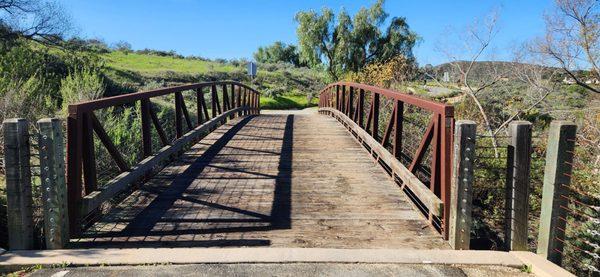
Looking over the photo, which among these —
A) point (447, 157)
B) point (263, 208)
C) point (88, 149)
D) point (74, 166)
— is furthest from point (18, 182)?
point (447, 157)

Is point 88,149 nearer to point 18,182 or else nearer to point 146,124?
point 18,182

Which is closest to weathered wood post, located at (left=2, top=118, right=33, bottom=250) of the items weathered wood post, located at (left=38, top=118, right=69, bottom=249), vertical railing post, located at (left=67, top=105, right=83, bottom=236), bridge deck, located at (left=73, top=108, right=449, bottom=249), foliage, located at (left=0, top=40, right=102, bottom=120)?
weathered wood post, located at (left=38, top=118, right=69, bottom=249)

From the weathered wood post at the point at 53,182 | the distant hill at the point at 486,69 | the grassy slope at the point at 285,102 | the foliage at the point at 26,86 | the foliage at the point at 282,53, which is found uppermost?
the foliage at the point at 282,53

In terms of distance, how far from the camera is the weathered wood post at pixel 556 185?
3357 millimetres

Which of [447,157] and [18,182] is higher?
[447,157]

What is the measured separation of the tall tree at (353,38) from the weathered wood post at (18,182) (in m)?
33.7

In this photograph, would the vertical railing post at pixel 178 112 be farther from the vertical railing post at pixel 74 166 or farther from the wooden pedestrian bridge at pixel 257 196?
the vertical railing post at pixel 74 166

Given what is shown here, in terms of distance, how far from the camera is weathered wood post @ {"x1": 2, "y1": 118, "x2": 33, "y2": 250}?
11.1ft

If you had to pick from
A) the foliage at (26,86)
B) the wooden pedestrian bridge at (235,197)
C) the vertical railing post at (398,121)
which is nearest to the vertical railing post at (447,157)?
the wooden pedestrian bridge at (235,197)

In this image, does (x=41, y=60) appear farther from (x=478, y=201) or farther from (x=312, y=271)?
(x=312, y=271)

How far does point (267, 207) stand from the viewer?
15.5ft

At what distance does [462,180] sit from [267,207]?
1.98 meters

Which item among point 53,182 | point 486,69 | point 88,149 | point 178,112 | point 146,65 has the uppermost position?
point 146,65

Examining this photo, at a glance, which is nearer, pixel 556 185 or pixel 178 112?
pixel 556 185
